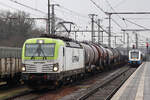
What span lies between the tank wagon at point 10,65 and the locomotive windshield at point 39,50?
5.94 ft

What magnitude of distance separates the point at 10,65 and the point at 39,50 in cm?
278

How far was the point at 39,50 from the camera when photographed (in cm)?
1628

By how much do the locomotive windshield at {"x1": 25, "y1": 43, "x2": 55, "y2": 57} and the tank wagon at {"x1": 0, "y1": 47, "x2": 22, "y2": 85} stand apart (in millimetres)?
1809

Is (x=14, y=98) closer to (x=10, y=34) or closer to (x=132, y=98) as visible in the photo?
(x=132, y=98)

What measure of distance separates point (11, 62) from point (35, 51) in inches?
104

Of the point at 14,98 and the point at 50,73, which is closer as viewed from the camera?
the point at 14,98

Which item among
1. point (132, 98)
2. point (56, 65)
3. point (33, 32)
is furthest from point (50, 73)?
point (33, 32)

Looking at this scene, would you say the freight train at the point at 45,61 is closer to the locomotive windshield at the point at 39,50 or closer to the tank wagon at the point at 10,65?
the locomotive windshield at the point at 39,50

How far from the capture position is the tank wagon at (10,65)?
56.2 feet

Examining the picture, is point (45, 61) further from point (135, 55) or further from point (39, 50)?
point (135, 55)

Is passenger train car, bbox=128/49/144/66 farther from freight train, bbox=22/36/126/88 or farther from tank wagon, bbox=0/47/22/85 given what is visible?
freight train, bbox=22/36/126/88

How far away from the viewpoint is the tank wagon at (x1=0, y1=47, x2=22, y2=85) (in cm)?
1714

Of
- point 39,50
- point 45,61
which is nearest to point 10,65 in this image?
A: point 39,50

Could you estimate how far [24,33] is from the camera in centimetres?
4159
